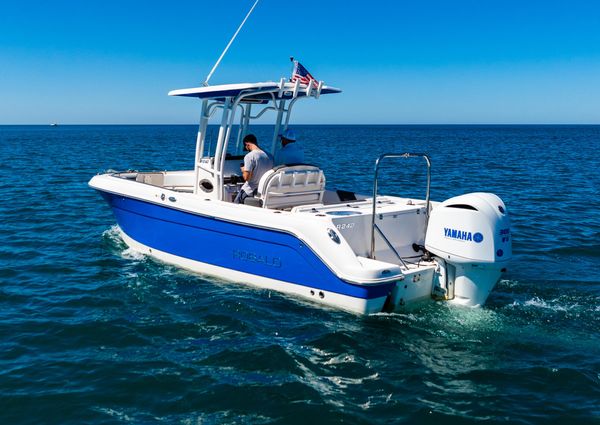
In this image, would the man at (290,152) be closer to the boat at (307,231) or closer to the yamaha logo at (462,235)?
the boat at (307,231)

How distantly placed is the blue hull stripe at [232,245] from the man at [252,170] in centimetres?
72

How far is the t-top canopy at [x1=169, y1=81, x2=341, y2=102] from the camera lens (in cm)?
852

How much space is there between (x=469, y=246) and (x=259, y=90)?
12.7ft

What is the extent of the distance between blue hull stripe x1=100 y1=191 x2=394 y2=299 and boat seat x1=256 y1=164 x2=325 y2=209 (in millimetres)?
666

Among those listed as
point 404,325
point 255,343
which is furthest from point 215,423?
point 404,325

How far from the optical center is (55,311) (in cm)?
774

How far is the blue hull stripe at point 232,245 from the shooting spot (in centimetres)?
735

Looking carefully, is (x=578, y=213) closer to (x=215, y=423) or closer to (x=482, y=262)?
(x=482, y=262)

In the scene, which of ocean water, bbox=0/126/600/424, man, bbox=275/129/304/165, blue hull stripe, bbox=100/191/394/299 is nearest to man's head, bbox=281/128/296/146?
man, bbox=275/129/304/165

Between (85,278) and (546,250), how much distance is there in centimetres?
839

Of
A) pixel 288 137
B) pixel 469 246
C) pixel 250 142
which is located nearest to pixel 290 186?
pixel 288 137

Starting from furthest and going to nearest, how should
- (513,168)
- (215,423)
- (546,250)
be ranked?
(513,168)
(546,250)
(215,423)

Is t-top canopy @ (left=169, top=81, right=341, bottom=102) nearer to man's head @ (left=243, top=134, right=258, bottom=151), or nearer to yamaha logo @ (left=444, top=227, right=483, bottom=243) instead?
man's head @ (left=243, top=134, right=258, bottom=151)

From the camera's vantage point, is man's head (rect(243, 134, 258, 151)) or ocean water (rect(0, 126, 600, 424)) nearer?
ocean water (rect(0, 126, 600, 424))
